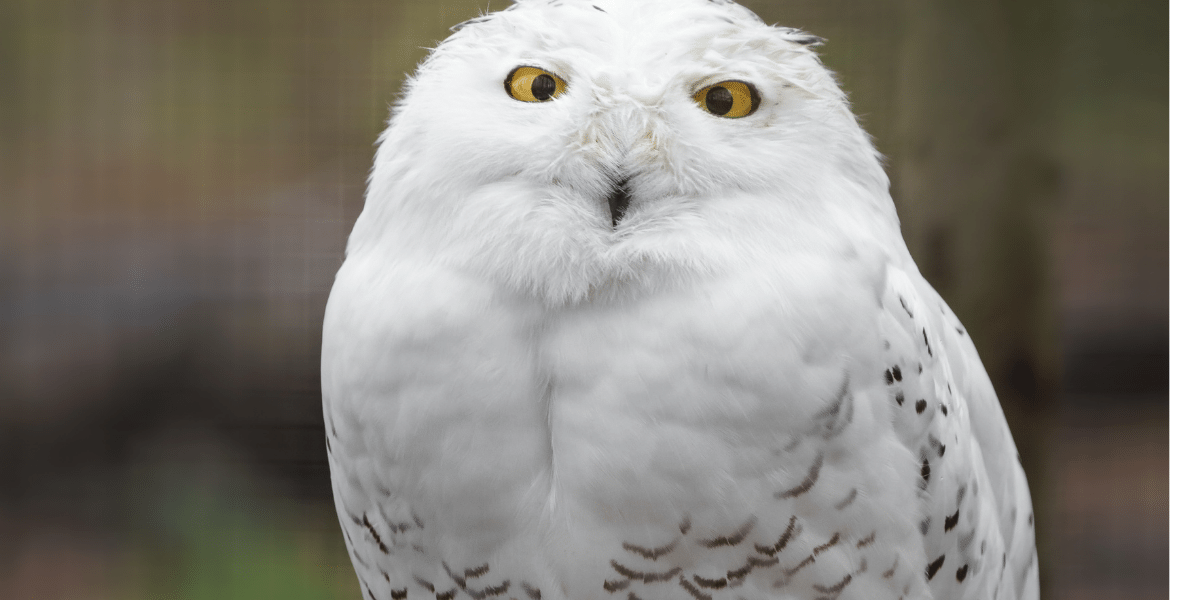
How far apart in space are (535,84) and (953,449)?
41cm

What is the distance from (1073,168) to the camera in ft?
3.14

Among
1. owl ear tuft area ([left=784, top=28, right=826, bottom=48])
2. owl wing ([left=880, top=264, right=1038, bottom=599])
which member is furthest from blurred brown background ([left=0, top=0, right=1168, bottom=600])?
owl ear tuft area ([left=784, top=28, right=826, bottom=48])

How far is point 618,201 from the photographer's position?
1.73 ft

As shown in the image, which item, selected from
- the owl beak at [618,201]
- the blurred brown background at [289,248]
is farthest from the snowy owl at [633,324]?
the blurred brown background at [289,248]

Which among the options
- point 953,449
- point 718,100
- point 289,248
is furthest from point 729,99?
point 289,248

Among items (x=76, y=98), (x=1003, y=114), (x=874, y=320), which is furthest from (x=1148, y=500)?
(x=76, y=98)

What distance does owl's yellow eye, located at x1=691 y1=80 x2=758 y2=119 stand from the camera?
1.69 ft

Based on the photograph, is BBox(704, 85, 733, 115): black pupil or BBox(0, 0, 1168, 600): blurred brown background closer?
BBox(704, 85, 733, 115): black pupil

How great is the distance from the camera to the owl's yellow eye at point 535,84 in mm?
513

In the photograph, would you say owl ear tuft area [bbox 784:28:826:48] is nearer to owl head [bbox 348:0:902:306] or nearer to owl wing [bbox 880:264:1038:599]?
owl head [bbox 348:0:902:306]

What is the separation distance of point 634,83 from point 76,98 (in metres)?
0.95

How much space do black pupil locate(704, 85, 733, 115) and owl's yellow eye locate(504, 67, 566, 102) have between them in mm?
94

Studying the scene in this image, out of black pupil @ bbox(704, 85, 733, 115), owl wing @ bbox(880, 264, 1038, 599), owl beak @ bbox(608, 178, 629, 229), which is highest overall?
black pupil @ bbox(704, 85, 733, 115)

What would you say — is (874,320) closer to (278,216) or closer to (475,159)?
(475,159)
